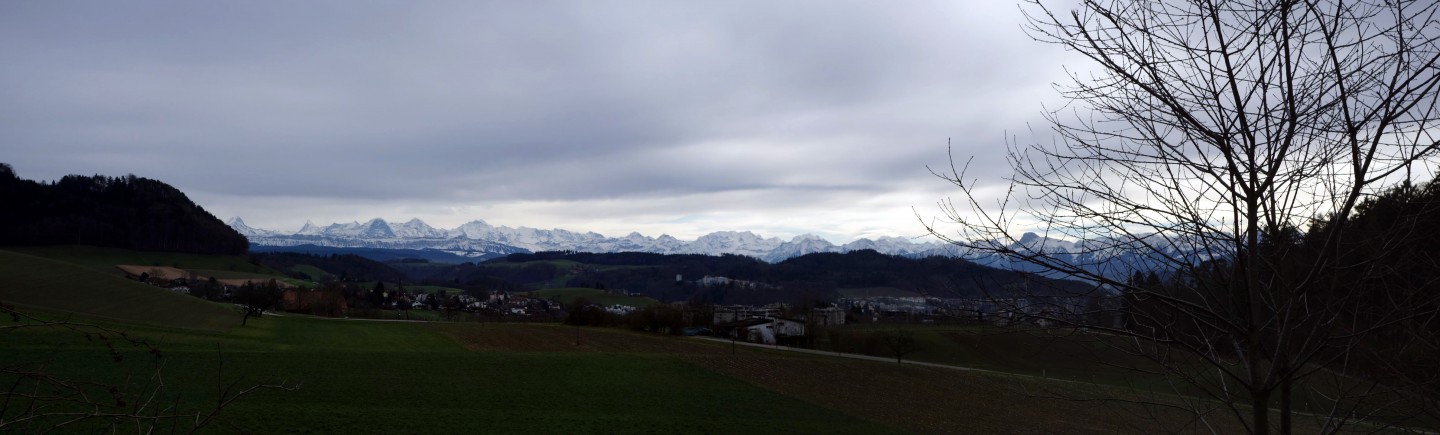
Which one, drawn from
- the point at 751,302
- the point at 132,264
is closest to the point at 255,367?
the point at 132,264

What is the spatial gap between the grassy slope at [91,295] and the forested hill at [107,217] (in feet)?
257

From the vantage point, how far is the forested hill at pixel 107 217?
328 feet

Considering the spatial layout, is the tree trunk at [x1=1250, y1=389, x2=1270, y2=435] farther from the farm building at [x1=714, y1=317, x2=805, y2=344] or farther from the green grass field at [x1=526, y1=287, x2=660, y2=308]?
the green grass field at [x1=526, y1=287, x2=660, y2=308]

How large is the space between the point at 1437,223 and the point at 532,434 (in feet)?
61.8

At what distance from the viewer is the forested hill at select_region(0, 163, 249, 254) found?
99938mm

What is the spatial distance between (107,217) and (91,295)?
93266mm

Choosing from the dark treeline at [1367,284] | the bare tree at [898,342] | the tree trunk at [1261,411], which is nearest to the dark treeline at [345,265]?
the bare tree at [898,342]

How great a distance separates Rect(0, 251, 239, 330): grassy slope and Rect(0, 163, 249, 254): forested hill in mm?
78259

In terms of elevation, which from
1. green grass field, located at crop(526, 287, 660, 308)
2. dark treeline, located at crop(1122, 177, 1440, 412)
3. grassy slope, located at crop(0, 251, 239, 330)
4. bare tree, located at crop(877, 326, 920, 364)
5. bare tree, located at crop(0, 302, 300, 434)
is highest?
dark treeline, located at crop(1122, 177, 1440, 412)

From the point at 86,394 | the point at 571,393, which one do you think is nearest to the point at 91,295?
the point at 571,393

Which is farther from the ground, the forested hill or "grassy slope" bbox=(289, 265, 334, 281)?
the forested hill

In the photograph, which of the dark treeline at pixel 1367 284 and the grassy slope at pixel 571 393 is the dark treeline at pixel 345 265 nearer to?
the grassy slope at pixel 571 393

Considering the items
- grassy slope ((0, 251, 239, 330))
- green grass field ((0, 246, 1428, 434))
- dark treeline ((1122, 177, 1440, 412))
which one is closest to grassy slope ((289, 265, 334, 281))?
green grass field ((0, 246, 1428, 434))

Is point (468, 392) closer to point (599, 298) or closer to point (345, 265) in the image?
point (599, 298)
